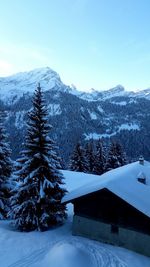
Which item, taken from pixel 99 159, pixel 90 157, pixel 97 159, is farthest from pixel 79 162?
pixel 99 159

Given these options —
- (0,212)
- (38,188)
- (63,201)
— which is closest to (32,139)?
(38,188)

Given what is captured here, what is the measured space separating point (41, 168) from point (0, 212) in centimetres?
730

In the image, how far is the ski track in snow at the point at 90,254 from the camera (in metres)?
15.9

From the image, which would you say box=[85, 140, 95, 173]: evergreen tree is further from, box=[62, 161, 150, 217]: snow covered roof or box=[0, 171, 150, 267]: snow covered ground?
box=[0, 171, 150, 267]: snow covered ground

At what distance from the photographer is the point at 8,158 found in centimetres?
2730

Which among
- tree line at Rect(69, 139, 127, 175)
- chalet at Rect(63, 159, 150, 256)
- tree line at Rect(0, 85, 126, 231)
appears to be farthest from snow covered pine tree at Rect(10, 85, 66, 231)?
tree line at Rect(69, 139, 127, 175)

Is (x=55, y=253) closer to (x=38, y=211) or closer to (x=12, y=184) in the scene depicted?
(x=38, y=211)

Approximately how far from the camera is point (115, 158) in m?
55.6

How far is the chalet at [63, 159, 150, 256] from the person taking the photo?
18.7 metres

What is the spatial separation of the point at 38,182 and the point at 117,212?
6709mm

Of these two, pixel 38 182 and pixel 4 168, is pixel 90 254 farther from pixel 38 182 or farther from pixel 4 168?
pixel 4 168

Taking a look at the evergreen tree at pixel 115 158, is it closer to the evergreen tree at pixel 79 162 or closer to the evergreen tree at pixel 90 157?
the evergreen tree at pixel 90 157

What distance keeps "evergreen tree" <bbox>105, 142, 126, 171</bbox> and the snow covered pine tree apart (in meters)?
33.2

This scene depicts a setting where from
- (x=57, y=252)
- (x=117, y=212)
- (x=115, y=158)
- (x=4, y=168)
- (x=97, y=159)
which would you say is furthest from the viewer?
(x=97, y=159)
